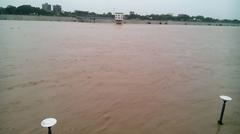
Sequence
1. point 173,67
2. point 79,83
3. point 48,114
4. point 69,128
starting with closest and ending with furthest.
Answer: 1. point 69,128
2. point 48,114
3. point 79,83
4. point 173,67

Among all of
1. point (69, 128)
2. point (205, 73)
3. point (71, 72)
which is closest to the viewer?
point (69, 128)

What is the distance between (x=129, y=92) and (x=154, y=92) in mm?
1049

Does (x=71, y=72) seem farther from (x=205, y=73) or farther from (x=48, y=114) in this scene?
(x=205, y=73)

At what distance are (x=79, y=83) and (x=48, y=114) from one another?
11.0 feet

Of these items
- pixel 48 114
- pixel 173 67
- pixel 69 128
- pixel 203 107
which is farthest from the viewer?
pixel 173 67

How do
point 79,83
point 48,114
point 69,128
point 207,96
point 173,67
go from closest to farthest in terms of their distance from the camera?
1. point 69,128
2. point 48,114
3. point 207,96
4. point 79,83
5. point 173,67

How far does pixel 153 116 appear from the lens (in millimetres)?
7070

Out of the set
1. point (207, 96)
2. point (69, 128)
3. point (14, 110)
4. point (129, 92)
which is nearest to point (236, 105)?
point (207, 96)

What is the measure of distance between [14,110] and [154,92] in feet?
17.3

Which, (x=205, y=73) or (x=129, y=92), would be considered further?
(x=205, y=73)

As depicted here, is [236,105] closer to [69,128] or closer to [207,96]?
[207,96]

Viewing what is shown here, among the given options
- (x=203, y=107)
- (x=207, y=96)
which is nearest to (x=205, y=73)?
(x=207, y=96)

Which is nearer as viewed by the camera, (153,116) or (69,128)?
(69,128)

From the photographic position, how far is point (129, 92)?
9.21m
